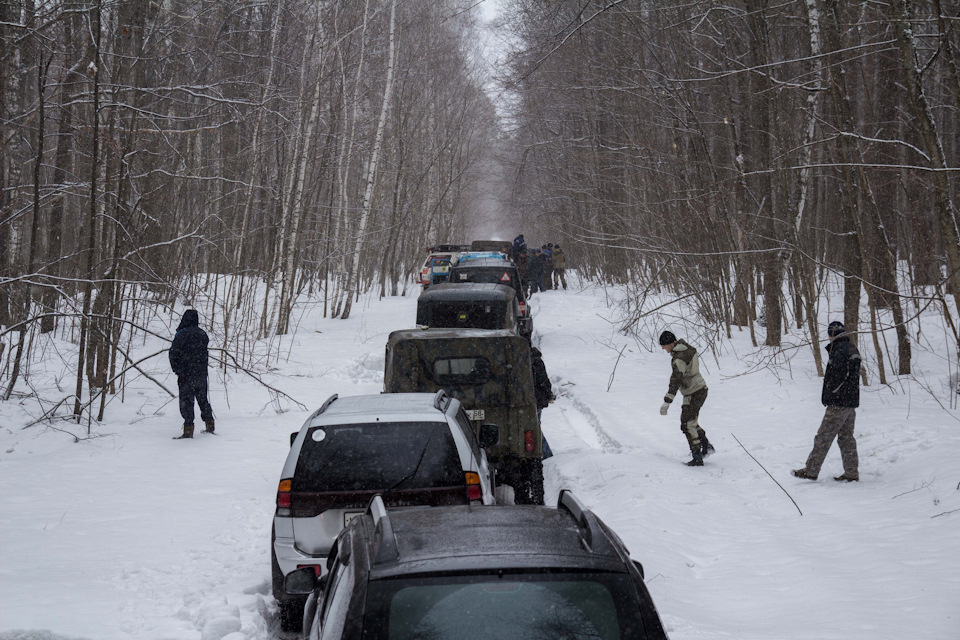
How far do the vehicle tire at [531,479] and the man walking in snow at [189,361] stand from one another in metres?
5.43

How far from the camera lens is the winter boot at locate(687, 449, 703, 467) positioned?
10.5 m

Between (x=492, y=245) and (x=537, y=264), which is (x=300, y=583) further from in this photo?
(x=492, y=245)

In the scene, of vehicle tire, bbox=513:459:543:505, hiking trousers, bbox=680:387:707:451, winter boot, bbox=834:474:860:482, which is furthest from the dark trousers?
winter boot, bbox=834:474:860:482

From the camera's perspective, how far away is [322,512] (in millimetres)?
5324

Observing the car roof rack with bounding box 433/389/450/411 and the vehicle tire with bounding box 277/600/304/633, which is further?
the car roof rack with bounding box 433/389/450/411

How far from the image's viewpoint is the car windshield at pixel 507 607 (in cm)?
259

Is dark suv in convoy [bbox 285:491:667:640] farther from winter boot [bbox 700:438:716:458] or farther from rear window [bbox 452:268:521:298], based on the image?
rear window [bbox 452:268:521:298]

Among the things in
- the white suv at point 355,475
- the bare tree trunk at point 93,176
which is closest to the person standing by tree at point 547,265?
the bare tree trunk at point 93,176

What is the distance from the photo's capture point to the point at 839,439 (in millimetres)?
9062

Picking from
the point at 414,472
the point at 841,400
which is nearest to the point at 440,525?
the point at 414,472

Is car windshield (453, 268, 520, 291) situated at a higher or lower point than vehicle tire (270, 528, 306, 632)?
higher

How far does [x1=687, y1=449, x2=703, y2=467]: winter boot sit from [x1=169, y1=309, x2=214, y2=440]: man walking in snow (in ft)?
22.4

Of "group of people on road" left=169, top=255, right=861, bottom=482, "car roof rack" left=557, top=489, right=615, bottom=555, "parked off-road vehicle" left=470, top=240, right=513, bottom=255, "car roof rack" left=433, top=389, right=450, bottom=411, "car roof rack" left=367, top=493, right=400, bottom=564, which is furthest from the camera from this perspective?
"parked off-road vehicle" left=470, top=240, right=513, bottom=255

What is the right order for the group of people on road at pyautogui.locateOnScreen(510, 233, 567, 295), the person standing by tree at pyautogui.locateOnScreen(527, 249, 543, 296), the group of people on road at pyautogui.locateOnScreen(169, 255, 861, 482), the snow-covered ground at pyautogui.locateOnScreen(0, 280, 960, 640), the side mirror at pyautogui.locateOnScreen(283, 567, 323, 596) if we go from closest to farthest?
1. the side mirror at pyautogui.locateOnScreen(283, 567, 323, 596)
2. the snow-covered ground at pyautogui.locateOnScreen(0, 280, 960, 640)
3. the group of people on road at pyautogui.locateOnScreen(169, 255, 861, 482)
4. the group of people on road at pyautogui.locateOnScreen(510, 233, 567, 295)
5. the person standing by tree at pyautogui.locateOnScreen(527, 249, 543, 296)
